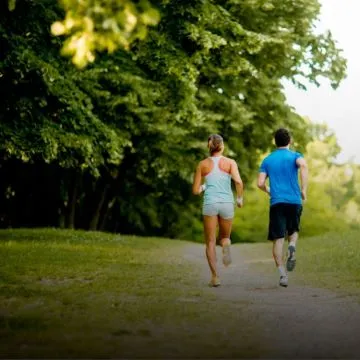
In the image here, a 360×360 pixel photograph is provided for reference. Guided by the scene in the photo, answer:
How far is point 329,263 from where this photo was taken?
17625 mm

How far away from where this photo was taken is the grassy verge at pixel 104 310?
25.2ft

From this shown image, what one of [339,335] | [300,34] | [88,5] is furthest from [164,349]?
[300,34]

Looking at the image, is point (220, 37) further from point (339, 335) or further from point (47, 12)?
point (339, 335)

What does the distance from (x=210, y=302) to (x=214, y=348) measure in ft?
10.8

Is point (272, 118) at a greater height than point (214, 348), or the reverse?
point (272, 118)

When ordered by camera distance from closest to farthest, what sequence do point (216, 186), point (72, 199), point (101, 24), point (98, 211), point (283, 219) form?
point (101, 24) < point (216, 186) < point (283, 219) < point (72, 199) < point (98, 211)

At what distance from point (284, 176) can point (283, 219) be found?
656 millimetres

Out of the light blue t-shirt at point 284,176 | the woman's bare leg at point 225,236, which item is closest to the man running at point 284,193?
the light blue t-shirt at point 284,176

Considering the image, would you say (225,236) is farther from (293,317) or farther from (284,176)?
(293,317)

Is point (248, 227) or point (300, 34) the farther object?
point (248, 227)

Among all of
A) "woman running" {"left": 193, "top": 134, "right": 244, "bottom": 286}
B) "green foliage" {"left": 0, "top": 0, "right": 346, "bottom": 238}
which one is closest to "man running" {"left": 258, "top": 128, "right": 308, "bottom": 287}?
"woman running" {"left": 193, "top": 134, "right": 244, "bottom": 286}

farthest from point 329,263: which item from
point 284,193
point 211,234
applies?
point 211,234

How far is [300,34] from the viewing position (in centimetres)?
3650

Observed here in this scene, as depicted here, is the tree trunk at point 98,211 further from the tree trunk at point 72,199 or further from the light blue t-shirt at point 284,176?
the light blue t-shirt at point 284,176
